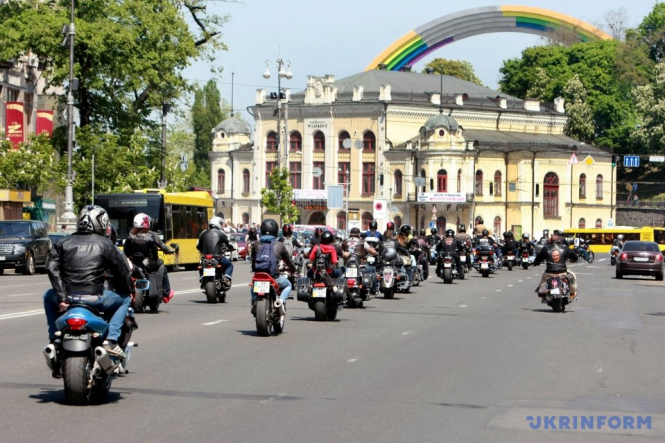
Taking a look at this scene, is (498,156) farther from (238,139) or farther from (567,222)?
(238,139)

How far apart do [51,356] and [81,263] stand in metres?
0.86

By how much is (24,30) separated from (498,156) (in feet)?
207

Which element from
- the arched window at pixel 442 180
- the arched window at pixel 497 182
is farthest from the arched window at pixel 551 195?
the arched window at pixel 442 180

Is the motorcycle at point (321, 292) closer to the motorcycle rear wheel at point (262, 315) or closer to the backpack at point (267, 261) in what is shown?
the backpack at point (267, 261)

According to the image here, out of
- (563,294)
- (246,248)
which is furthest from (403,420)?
(246,248)

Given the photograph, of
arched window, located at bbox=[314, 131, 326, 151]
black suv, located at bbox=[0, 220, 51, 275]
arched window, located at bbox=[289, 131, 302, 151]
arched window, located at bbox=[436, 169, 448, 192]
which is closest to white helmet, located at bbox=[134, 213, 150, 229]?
black suv, located at bbox=[0, 220, 51, 275]

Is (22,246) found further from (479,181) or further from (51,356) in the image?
(479,181)

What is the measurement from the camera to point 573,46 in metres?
129

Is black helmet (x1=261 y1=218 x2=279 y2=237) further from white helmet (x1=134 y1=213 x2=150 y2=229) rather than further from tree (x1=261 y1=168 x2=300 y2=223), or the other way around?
tree (x1=261 y1=168 x2=300 y2=223)

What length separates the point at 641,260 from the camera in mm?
46375

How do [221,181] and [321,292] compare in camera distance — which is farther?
[221,181]

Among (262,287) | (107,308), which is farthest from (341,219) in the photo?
(107,308)

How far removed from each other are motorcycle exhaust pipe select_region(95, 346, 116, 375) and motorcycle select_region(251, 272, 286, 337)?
663cm

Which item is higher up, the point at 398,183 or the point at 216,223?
the point at 398,183
